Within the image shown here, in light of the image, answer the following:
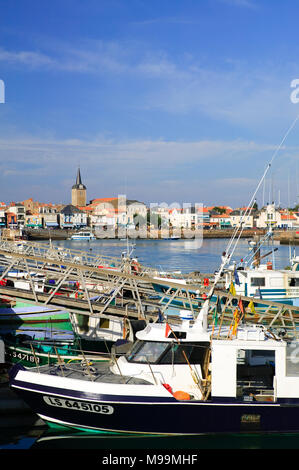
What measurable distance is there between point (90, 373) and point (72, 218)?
168 metres

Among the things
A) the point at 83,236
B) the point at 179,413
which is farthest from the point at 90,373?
the point at 83,236

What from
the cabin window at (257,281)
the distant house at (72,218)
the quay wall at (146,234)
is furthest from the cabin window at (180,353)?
the distant house at (72,218)

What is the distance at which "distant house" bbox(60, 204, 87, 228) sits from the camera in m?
174

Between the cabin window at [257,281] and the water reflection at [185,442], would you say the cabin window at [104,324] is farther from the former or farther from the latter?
the cabin window at [257,281]

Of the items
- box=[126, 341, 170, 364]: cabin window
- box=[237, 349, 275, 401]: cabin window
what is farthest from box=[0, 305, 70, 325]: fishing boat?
box=[237, 349, 275, 401]: cabin window

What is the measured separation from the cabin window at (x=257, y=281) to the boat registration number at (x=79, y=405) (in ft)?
52.2

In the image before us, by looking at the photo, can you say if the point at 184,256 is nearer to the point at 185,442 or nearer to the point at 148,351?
the point at 148,351

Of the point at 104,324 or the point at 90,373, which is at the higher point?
the point at 90,373

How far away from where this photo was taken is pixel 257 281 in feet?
81.2

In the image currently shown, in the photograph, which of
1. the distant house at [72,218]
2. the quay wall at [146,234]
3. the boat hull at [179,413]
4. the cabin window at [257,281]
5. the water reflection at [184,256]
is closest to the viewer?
the boat hull at [179,413]

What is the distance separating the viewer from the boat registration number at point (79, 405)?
9.95m

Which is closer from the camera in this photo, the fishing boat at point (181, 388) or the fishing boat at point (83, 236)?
the fishing boat at point (181, 388)

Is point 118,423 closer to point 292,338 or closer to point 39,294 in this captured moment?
point 292,338
